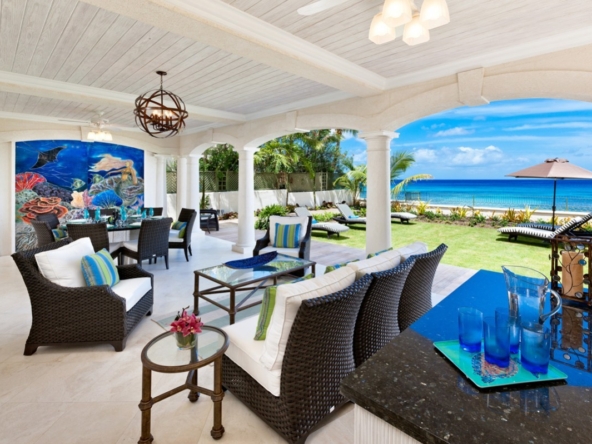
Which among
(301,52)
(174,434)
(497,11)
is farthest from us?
(301,52)

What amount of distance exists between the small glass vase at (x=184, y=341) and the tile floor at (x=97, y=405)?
1.67ft

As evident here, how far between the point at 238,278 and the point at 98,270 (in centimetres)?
140

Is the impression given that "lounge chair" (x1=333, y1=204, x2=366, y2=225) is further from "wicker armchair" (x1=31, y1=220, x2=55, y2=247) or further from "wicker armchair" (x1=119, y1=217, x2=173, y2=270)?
"wicker armchair" (x1=31, y1=220, x2=55, y2=247)

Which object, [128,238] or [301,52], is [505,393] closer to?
[301,52]

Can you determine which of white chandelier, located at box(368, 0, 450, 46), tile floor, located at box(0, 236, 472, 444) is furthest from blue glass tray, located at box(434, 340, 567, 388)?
white chandelier, located at box(368, 0, 450, 46)

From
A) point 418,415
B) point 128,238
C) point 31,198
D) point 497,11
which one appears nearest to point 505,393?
point 418,415

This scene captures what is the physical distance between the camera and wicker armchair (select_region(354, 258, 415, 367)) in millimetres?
2199

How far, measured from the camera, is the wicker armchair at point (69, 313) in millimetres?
2820

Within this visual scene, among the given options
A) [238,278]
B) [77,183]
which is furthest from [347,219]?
[77,183]

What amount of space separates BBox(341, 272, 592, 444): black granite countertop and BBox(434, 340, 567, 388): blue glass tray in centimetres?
2

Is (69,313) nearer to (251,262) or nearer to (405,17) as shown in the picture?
(251,262)

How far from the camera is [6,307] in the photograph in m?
4.02

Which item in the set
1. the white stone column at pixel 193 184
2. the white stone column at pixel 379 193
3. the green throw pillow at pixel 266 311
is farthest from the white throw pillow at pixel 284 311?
the white stone column at pixel 193 184

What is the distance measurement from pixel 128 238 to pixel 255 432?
5.32 metres
